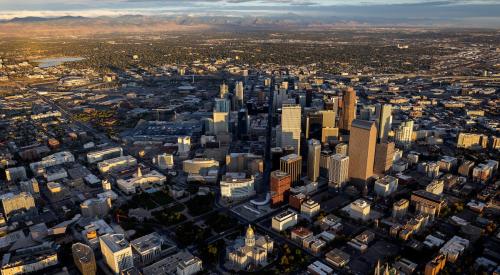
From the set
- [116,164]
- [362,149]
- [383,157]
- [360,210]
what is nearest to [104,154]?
[116,164]

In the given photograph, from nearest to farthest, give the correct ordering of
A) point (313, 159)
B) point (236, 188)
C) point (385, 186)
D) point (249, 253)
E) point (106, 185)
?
point (249, 253) → point (236, 188) → point (385, 186) → point (106, 185) → point (313, 159)

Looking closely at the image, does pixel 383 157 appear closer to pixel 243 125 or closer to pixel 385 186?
pixel 385 186

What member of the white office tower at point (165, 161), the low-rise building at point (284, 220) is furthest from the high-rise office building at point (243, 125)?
the low-rise building at point (284, 220)

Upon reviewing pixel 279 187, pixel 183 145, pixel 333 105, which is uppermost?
pixel 333 105

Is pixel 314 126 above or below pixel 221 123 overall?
above

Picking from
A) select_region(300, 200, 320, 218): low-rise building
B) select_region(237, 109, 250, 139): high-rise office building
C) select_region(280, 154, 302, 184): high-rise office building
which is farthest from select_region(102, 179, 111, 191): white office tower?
select_region(237, 109, 250, 139): high-rise office building

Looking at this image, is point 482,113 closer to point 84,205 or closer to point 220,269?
point 220,269
